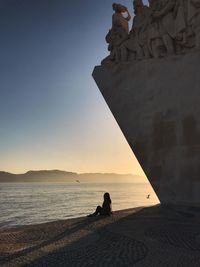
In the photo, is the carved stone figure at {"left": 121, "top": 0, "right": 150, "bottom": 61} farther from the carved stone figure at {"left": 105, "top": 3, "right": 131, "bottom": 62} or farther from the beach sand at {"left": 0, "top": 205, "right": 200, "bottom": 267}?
the beach sand at {"left": 0, "top": 205, "right": 200, "bottom": 267}

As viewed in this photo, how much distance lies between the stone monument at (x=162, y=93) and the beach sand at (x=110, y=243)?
2.13 metres

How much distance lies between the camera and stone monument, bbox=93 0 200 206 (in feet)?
38.5

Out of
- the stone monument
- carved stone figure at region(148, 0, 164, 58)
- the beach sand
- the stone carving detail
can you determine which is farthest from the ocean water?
carved stone figure at region(148, 0, 164, 58)

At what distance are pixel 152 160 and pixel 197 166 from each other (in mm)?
1666

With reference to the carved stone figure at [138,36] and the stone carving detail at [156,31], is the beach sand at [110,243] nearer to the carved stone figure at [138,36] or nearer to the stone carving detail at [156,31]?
the stone carving detail at [156,31]

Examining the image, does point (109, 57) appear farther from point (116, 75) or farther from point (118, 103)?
point (118, 103)

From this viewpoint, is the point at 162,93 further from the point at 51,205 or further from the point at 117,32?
the point at 51,205

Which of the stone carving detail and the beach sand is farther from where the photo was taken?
the stone carving detail

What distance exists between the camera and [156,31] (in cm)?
1306

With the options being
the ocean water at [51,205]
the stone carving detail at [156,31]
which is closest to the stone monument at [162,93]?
the stone carving detail at [156,31]

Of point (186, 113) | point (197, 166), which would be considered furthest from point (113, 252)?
point (186, 113)

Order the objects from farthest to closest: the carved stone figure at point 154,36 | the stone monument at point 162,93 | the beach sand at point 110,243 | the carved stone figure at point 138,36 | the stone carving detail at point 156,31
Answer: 1. the carved stone figure at point 138,36
2. the carved stone figure at point 154,36
3. the stone carving detail at point 156,31
4. the stone monument at point 162,93
5. the beach sand at point 110,243

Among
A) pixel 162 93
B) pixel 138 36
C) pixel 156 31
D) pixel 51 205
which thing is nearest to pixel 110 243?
pixel 162 93

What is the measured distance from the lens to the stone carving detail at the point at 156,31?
1206 centimetres
